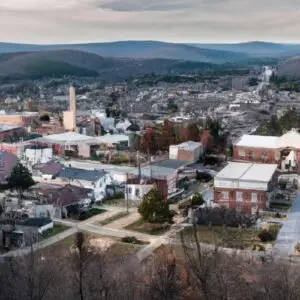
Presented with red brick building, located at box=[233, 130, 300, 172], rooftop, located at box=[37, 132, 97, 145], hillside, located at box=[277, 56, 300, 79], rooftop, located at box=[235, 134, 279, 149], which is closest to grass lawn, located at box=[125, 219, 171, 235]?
red brick building, located at box=[233, 130, 300, 172]

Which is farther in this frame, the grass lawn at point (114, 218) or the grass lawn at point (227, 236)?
the grass lawn at point (114, 218)

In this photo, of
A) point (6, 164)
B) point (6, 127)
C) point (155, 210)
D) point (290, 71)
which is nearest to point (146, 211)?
point (155, 210)

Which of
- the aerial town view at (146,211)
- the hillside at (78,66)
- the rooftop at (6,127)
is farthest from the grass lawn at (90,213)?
the hillside at (78,66)

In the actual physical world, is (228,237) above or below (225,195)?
below

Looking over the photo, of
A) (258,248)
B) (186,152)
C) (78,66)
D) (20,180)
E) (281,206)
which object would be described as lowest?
(78,66)

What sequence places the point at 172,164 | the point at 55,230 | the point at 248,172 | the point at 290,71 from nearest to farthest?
the point at 55,230, the point at 248,172, the point at 172,164, the point at 290,71

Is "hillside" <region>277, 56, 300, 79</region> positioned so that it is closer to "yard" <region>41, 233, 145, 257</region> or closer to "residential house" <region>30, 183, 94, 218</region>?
"residential house" <region>30, 183, 94, 218</region>

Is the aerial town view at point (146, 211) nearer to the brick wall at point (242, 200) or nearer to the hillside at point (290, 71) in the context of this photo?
the brick wall at point (242, 200)

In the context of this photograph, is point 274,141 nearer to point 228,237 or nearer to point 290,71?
point 228,237
